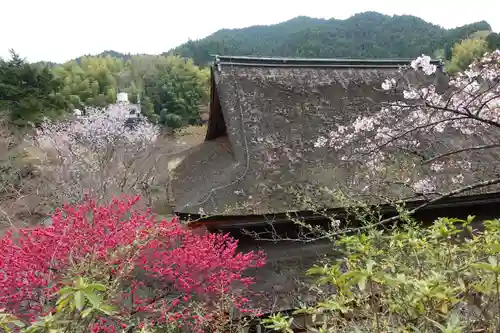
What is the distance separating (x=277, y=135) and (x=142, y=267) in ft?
9.85

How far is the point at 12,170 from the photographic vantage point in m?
13.9

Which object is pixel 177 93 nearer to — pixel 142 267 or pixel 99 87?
pixel 99 87

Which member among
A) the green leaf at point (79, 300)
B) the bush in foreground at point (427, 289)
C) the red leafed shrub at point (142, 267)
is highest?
the green leaf at point (79, 300)

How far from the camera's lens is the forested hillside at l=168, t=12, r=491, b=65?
40562mm

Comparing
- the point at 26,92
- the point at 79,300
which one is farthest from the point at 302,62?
the point at 26,92

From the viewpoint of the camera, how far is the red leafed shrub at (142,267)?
11.8 ft

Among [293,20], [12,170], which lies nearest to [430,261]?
[12,170]

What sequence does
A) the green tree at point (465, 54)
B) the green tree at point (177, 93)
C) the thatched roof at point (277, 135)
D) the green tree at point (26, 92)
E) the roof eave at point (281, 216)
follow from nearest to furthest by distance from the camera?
the roof eave at point (281, 216)
the thatched roof at point (277, 135)
the green tree at point (26, 92)
the green tree at point (177, 93)
the green tree at point (465, 54)

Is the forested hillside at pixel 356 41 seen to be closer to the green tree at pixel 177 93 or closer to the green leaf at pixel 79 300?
the green tree at pixel 177 93

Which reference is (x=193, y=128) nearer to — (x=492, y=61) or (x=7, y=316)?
(x=492, y=61)

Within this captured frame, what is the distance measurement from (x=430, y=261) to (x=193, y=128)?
77.8ft

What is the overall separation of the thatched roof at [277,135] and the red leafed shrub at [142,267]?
1.87 ft

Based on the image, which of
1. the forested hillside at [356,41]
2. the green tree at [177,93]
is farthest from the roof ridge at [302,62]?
the forested hillside at [356,41]

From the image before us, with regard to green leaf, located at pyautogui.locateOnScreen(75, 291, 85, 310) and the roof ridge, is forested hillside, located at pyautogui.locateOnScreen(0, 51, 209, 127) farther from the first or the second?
green leaf, located at pyautogui.locateOnScreen(75, 291, 85, 310)
